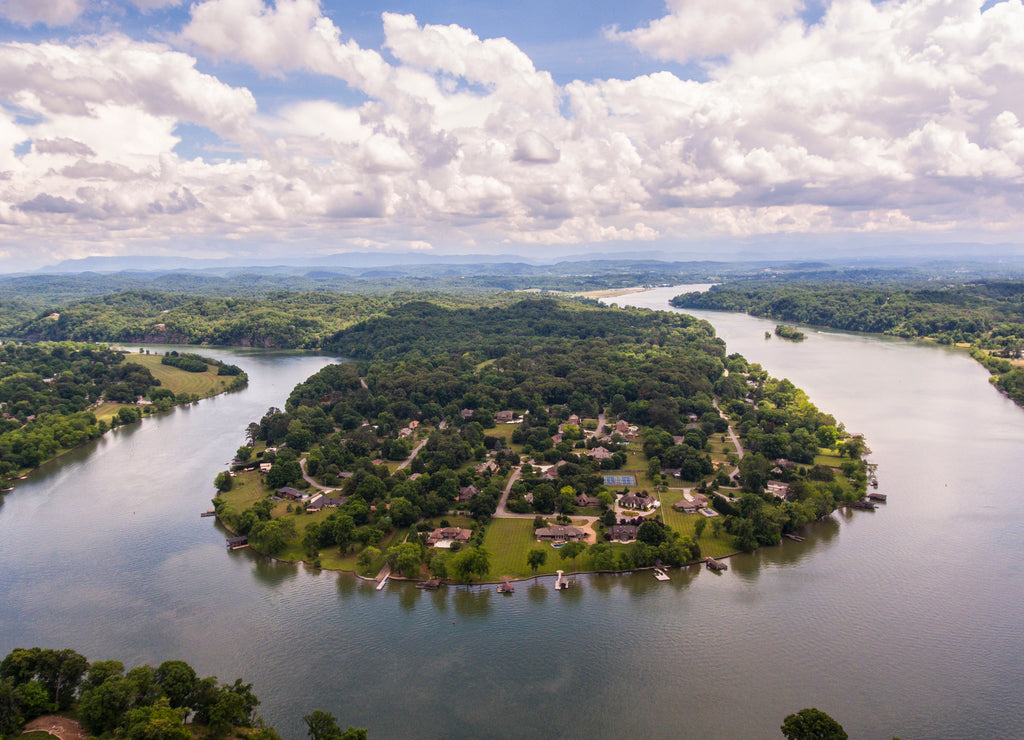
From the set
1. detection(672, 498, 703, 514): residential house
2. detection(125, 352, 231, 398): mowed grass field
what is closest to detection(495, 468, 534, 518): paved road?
detection(672, 498, 703, 514): residential house

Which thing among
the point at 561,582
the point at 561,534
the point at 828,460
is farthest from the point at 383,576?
the point at 828,460

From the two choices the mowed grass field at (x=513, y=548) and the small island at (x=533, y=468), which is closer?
the mowed grass field at (x=513, y=548)

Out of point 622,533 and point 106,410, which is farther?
point 106,410

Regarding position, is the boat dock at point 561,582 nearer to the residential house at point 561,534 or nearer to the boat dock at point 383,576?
the residential house at point 561,534

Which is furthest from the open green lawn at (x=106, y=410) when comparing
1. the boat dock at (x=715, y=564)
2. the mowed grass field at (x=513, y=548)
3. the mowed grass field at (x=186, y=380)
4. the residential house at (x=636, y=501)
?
the boat dock at (x=715, y=564)

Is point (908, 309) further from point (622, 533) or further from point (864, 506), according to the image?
point (622, 533)

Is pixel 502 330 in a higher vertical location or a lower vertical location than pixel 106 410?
higher

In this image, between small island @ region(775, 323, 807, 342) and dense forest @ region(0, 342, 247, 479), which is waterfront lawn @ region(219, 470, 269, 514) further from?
small island @ region(775, 323, 807, 342)
